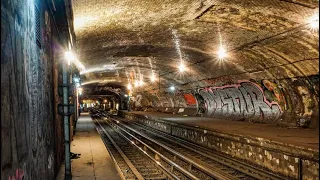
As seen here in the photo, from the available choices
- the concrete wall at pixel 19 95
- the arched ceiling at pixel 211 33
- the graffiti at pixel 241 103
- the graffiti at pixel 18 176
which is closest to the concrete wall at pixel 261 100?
the graffiti at pixel 241 103

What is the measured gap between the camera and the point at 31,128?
12.4 ft

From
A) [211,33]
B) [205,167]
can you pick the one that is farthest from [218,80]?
[205,167]

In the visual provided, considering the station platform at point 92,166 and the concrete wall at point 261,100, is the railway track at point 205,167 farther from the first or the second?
the concrete wall at point 261,100

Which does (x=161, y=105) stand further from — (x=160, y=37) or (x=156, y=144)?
(x=160, y=37)

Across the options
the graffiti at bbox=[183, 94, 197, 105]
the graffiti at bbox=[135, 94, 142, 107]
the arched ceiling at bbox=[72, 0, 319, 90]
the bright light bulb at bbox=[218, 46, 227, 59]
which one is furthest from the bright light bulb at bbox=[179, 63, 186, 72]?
the graffiti at bbox=[135, 94, 142, 107]

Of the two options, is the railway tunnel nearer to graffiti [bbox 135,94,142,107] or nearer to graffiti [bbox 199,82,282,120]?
graffiti [bbox 199,82,282,120]

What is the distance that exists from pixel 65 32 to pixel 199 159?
282 inches

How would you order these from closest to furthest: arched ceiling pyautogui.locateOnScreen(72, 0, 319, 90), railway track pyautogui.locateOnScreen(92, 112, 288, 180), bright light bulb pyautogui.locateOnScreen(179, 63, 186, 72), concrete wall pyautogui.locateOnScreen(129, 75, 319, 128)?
arched ceiling pyautogui.locateOnScreen(72, 0, 319, 90) → railway track pyautogui.locateOnScreen(92, 112, 288, 180) → concrete wall pyautogui.locateOnScreen(129, 75, 319, 128) → bright light bulb pyautogui.locateOnScreen(179, 63, 186, 72)

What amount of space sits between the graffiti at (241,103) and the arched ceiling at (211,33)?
1032 mm

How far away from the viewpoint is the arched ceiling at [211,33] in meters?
7.88

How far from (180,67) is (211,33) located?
8.04 meters

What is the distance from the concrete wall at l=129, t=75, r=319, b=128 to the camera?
11.8 m

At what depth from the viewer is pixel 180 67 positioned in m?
18.9

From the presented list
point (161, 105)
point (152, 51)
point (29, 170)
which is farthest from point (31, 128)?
point (161, 105)
